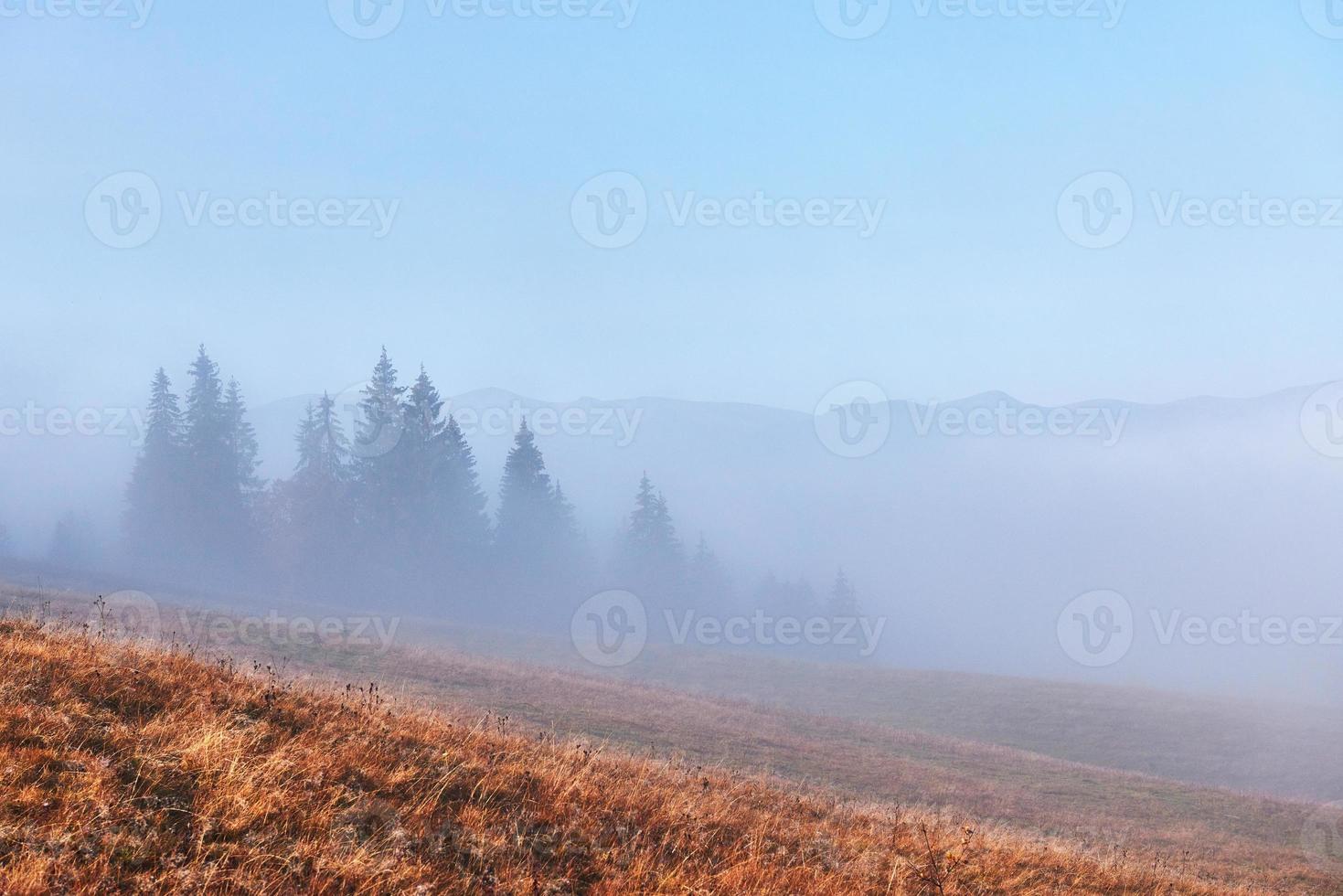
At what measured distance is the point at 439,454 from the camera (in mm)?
64688

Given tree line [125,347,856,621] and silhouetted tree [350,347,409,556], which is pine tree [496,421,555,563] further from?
silhouetted tree [350,347,409,556]

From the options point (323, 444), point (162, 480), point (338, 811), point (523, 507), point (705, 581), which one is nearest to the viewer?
point (338, 811)

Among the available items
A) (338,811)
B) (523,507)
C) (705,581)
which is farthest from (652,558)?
(338,811)

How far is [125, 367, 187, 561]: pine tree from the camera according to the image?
61.1 meters

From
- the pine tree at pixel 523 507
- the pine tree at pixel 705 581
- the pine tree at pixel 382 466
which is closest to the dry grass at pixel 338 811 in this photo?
the pine tree at pixel 382 466

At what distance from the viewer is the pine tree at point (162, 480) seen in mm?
61125

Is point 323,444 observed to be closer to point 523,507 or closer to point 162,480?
point 162,480

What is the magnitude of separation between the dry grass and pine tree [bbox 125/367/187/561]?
59.0m

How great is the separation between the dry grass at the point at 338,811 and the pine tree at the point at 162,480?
2324 inches

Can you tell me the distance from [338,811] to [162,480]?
65.7 metres

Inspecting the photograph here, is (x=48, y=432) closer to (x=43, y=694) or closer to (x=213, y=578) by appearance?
(x=213, y=578)

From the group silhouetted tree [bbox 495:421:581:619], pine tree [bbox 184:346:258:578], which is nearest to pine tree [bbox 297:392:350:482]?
pine tree [bbox 184:346:258:578]

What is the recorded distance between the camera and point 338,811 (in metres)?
5.93

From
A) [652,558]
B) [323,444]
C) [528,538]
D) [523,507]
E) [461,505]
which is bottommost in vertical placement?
[652,558]
